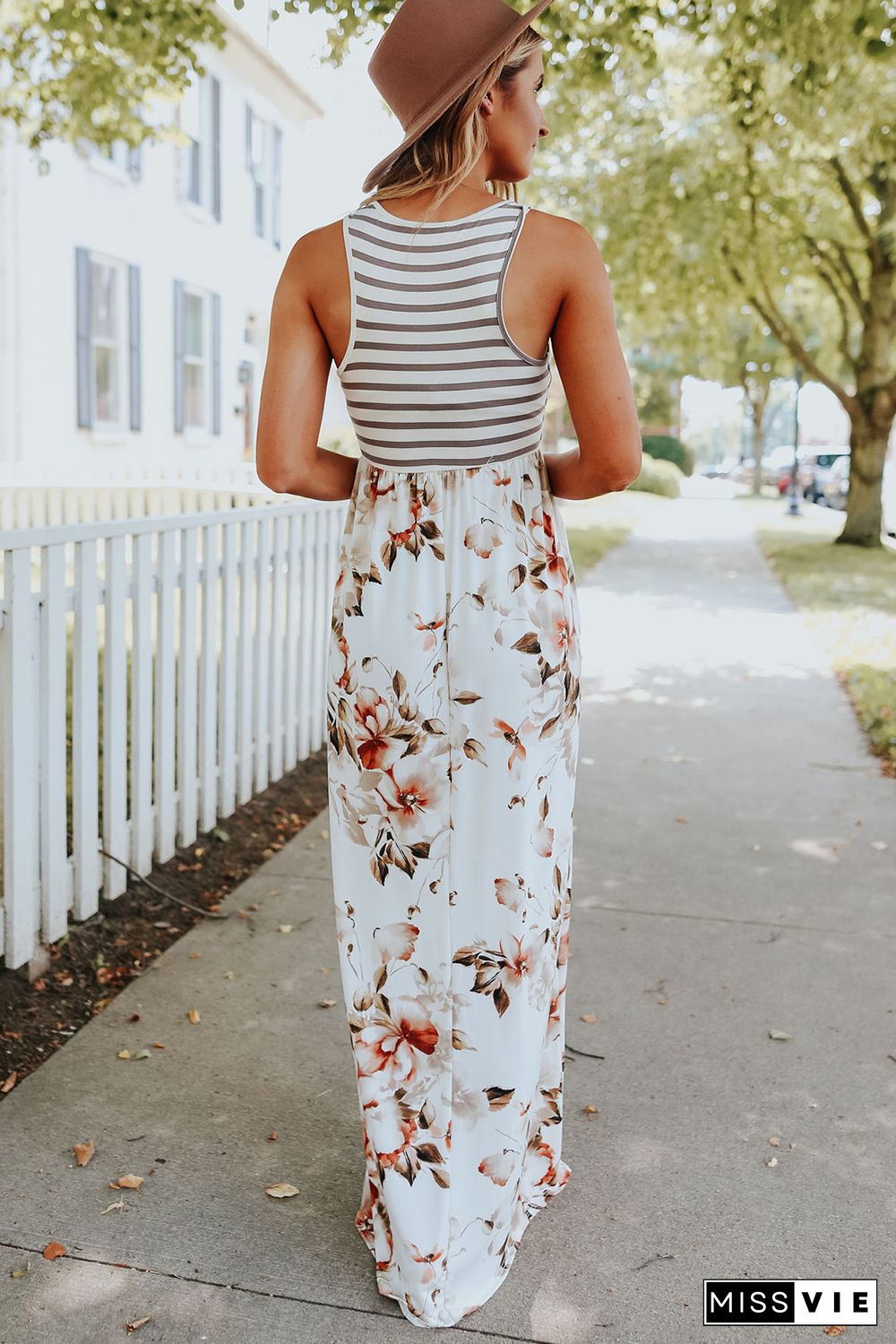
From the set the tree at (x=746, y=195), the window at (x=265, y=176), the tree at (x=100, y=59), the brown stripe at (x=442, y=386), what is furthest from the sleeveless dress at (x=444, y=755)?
the window at (x=265, y=176)

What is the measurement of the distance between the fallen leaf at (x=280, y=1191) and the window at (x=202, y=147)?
48.6 feet

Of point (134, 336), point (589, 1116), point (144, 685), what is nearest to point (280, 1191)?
point (589, 1116)

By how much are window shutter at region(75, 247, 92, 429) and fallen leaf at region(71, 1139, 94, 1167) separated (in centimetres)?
1171

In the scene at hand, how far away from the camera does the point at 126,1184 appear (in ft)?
9.26

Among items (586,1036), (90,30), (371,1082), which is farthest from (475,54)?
(90,30)

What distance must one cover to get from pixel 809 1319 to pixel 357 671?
5.01ft

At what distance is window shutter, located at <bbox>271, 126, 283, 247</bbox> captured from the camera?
62.0 ft

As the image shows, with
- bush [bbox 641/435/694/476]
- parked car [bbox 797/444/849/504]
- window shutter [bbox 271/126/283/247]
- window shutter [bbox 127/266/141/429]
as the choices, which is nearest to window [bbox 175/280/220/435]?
window shutter [bbox 127/266/141/429]

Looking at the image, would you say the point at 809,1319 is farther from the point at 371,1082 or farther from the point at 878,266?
the point at 878,266

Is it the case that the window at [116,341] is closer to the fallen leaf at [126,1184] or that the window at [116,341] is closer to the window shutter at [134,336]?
the window shutter at [134,336]

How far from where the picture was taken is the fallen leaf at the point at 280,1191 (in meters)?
2.83

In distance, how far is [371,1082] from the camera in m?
2.49

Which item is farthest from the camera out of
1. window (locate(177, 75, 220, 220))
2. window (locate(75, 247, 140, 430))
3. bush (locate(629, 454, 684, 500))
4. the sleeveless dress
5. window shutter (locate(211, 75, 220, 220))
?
bush (locate(629, 454, 684, 500))

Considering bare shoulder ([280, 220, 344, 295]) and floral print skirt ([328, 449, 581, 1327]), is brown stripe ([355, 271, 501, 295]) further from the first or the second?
floral print skirt ([328, 449, 581, 1327])
